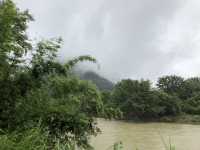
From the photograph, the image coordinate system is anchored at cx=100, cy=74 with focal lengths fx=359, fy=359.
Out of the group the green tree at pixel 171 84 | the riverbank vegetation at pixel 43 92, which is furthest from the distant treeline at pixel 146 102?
the riverbank vegetation at pixel 43 92

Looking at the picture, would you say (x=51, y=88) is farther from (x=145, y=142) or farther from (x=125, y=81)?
(x=125, y=81)

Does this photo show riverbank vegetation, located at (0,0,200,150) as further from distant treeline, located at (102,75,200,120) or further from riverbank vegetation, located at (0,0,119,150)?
distant treeline, located at (102,75,200,120)

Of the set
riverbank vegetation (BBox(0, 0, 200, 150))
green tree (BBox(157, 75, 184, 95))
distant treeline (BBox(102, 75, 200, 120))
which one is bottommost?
riverbank vegetation (BBox(0, 0, 200, 150))

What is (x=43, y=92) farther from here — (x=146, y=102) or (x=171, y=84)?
(x=171, y=84)

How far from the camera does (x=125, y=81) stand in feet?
118

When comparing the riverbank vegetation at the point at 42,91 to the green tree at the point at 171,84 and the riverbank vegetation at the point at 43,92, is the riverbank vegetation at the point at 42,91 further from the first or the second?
the green tree at the point at 171,84

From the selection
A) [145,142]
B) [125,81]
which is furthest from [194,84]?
[145,142]

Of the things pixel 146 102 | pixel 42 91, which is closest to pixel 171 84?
pixel 146 102

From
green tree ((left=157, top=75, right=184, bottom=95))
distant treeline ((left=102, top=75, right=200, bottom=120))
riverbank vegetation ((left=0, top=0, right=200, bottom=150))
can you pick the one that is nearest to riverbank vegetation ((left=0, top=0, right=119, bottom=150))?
riverbank vegetation ((left=0, top=0, right=200, bottom=150))

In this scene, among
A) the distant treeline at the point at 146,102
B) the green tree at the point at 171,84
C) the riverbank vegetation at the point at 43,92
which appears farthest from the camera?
the green tree at the point at 171,84

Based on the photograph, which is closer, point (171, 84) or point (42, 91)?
point (42, 91)

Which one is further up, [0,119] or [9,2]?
[9,2]

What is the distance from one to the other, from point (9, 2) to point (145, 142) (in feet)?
45.9

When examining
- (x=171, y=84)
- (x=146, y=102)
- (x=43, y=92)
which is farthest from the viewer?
(x=171, y=84)
